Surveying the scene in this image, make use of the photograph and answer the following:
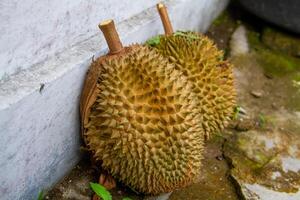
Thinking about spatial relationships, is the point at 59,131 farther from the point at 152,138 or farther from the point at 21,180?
the point at 152,138

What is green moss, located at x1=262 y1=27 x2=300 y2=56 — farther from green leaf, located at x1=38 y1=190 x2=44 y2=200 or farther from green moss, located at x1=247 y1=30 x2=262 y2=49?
green leaf, located at x1=38 y1=190 x2=44 y2=200

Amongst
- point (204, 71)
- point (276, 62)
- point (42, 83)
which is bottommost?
point (276, 62)

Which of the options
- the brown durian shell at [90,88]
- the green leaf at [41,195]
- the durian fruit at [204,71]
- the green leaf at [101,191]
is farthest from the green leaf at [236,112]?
the green leaf at [41,195]

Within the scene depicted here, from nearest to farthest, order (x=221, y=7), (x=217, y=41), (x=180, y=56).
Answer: (x=180, y=56) → (x=217, y=41) → (x=221, y=7)

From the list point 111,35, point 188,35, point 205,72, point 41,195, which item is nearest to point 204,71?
point 205,72

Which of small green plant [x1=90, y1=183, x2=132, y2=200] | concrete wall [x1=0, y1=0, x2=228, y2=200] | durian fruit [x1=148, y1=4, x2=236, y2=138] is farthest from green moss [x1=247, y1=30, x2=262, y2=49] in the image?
small green plant [x1=90, y1=183, x2=132, y2=200]

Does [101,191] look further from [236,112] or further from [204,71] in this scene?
[236,112]

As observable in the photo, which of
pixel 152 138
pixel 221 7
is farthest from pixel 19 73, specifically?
pixel 221 7
